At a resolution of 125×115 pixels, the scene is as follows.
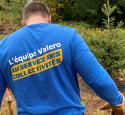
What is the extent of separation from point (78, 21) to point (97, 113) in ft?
51.3

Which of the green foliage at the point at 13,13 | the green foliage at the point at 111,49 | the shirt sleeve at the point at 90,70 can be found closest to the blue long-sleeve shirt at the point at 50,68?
the shirt sleeve at the point at 90,70

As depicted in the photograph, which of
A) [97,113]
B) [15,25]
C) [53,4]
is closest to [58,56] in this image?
[97,113]

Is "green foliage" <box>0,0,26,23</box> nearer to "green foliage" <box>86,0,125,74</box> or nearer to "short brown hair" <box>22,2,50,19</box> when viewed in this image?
"green foliage" <box>86,0,125,74</box>

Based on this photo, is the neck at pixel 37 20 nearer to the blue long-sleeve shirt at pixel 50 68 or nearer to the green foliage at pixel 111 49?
the blue long-sleeve shirt at pixel 50 68

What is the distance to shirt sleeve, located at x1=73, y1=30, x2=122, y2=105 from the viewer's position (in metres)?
3.84

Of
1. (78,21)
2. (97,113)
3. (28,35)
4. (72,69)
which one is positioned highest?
(28,35)

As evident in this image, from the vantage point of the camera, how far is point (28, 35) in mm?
3938

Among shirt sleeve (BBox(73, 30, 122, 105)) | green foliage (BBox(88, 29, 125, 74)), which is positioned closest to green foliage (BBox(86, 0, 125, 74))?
green foliage (BBox(88, 29, 125, 74))

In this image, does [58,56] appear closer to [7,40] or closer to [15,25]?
[7,40]

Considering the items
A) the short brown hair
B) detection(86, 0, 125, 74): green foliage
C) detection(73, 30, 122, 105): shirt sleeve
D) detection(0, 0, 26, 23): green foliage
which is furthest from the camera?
detection(0, 0, 26, 23): green foliage

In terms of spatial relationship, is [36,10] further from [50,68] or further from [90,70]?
[90,70]

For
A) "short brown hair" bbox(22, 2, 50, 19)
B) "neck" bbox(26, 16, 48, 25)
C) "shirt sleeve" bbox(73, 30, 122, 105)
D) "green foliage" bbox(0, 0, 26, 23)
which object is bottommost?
"green foliage" bbox(0, 0, 26, 23)

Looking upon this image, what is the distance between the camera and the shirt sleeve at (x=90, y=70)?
151 inches

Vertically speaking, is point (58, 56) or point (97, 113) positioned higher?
point (58, 56)
